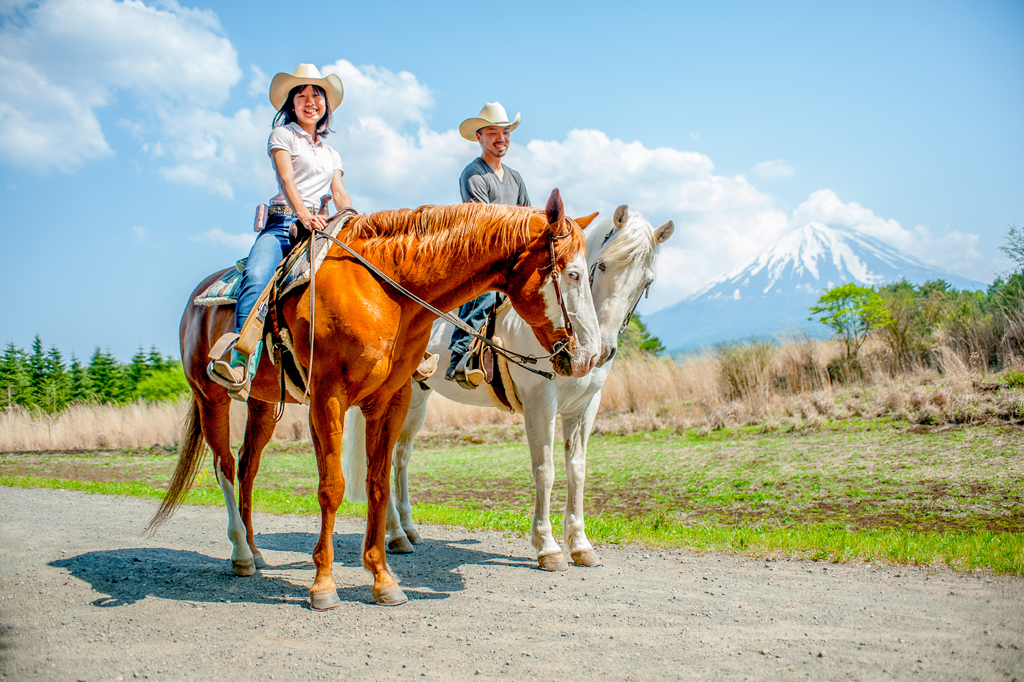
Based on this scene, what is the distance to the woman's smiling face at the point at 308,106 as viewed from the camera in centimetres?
482

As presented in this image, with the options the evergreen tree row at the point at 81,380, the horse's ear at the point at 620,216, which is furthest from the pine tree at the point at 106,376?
→ the horse's ear at the point at 620,216

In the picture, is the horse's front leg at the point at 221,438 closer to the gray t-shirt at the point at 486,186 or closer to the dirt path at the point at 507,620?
the dirt path at the point at 507,620

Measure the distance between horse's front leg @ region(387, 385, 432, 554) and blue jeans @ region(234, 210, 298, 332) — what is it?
6.22ft

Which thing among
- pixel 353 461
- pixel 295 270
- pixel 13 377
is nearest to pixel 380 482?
pixel 295 270

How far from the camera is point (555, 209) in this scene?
3848 millimetres

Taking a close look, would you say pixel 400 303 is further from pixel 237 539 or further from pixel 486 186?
pixel 237 539

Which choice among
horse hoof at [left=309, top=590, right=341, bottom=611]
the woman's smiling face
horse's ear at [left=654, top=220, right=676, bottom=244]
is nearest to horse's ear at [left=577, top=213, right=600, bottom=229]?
horse's ear at [left=654, top=220, right=676, bottom=244]

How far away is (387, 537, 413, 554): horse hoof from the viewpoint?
5.64 m

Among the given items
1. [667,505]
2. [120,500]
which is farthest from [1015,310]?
[120,500]

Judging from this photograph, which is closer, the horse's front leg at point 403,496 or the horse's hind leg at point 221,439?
the horse's hind leg at point 221,439

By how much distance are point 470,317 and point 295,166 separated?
1826 millimetres

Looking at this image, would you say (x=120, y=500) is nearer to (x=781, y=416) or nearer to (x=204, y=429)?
(x=204, y=429)

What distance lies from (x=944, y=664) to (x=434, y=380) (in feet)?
13.9

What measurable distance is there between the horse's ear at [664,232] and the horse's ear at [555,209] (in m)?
1.41
